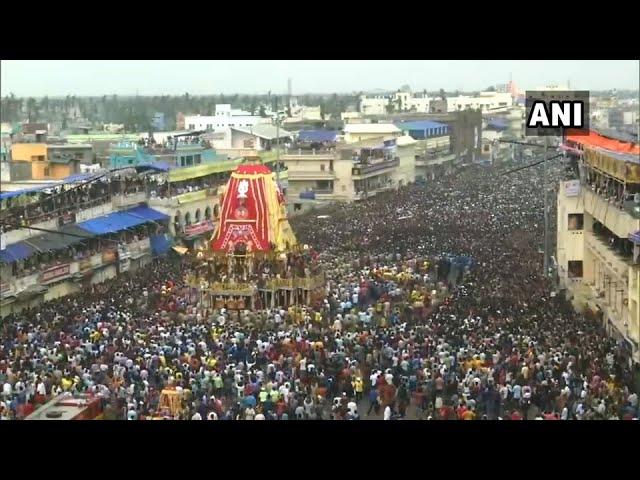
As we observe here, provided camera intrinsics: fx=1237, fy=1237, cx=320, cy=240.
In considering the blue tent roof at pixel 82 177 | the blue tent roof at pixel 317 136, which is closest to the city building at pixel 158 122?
the blue tent roof at pixel 317 136

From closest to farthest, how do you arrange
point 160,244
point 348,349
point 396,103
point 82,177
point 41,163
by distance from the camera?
point 348,349 < point 82,177 < point 160,244 < point 41,163 < point 396,103

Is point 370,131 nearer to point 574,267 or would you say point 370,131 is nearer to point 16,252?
point 574,267

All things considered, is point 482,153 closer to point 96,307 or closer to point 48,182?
point 48,182

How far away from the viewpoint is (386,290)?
1191cm

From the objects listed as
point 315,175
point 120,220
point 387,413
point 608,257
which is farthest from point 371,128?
point 387,413

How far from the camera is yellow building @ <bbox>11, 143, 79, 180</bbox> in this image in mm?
17141

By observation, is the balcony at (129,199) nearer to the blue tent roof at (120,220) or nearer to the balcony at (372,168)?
the blue tent roof at (120,220)

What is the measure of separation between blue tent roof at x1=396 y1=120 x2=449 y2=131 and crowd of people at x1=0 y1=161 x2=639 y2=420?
12247 millimetres

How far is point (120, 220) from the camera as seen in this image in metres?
14.8

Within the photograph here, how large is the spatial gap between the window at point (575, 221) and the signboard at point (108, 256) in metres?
5.20

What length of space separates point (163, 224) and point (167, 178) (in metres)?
1.14

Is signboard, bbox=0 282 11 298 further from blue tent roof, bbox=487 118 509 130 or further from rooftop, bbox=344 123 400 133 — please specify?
blue tent roof, bbox=487 118 509 130

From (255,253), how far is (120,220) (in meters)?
3.02

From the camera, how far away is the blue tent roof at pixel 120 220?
46.1ft
